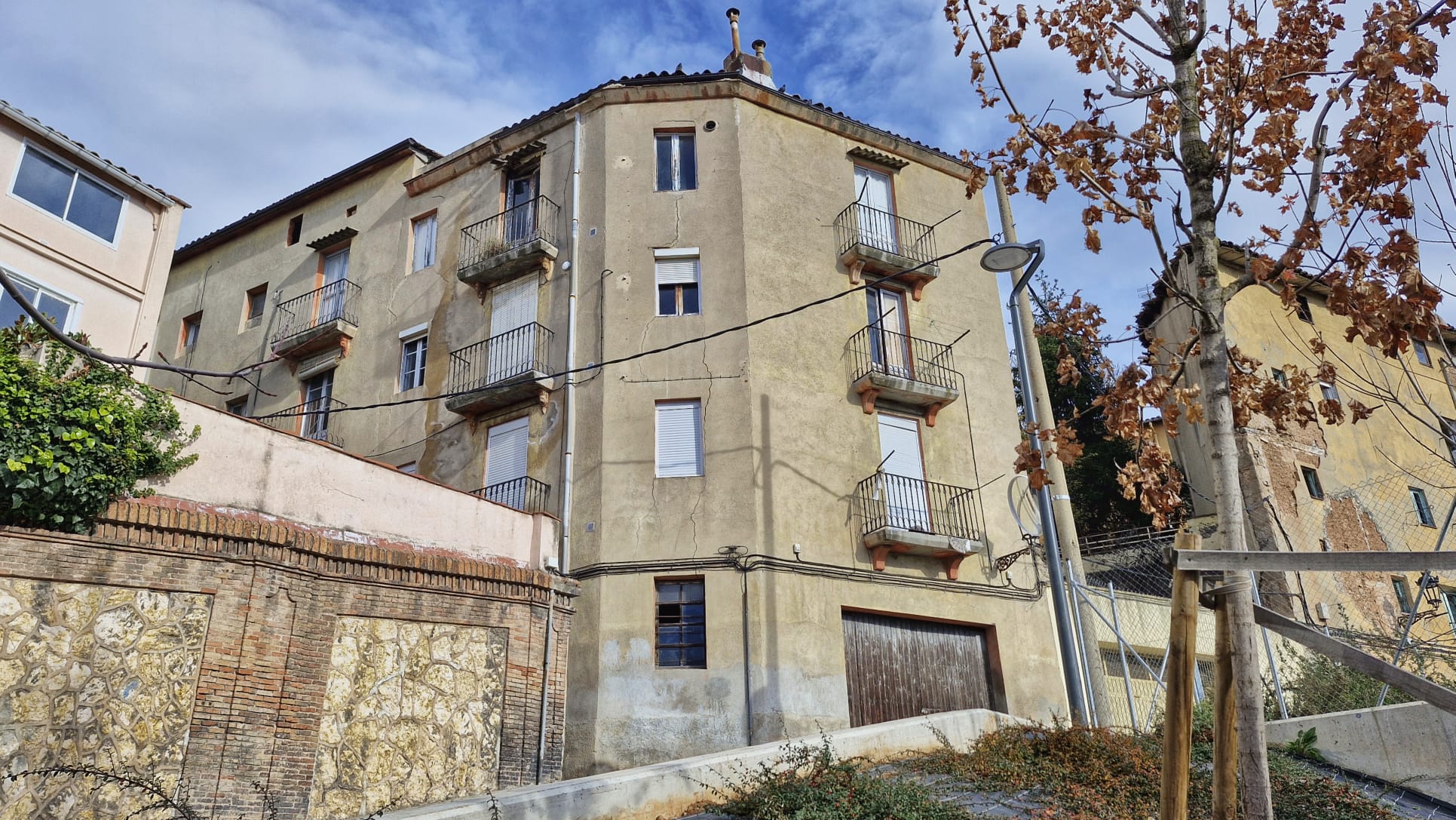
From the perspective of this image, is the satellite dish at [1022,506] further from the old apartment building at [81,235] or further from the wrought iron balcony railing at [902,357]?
the old apartment building at [81,235]

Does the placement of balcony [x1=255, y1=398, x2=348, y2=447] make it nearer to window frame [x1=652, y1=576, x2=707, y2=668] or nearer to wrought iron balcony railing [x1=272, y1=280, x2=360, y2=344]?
wrought iron balcony railing [x1=272, y1=280, x2=360, y2=344]

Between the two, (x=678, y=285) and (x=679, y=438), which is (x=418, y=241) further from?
(x=679, y=438)

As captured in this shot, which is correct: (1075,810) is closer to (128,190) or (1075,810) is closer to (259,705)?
(259,705)

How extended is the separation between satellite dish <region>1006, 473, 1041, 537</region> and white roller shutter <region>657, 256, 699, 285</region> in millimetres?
7604

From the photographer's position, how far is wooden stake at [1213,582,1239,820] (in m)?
5.00

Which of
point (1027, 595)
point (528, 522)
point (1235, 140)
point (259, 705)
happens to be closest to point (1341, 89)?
point (1235, 140)

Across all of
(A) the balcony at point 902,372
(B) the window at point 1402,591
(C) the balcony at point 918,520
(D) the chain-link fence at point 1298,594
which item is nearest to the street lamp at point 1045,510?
(D) the chain-link fence at point 1298,594

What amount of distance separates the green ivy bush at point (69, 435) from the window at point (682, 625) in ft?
27.2

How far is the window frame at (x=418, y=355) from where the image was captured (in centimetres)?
2184

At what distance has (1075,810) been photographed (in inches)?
365

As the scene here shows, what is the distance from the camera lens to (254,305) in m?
26.4

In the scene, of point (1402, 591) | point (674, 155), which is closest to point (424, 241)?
point (674, 155)

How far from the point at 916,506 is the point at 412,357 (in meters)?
11.5

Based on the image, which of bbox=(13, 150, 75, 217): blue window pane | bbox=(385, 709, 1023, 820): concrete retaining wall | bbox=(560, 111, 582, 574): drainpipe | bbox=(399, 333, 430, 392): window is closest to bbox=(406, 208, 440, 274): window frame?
bbox=(399, 333, 430, 392): window
